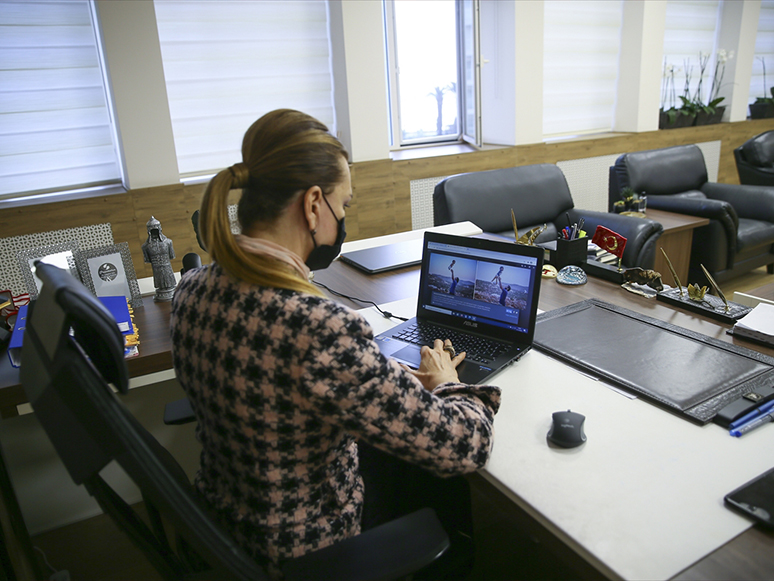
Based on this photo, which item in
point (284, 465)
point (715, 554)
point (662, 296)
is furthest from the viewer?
point (662, 296)

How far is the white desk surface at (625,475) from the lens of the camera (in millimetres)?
822

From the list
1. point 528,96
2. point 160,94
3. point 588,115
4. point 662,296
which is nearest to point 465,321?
point 662,296

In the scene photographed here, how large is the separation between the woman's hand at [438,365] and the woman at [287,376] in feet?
0.52

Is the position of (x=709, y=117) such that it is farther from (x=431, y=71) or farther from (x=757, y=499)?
(x=757, y=499)

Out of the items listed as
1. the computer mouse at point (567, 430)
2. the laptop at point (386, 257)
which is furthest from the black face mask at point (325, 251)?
the laptop at point (386, 257)

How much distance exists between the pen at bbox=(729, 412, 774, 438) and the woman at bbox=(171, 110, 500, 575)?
47 cm

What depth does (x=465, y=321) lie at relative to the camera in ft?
4.98

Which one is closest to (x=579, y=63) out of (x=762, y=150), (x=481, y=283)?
(x=762, y=150)

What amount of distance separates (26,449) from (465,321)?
56.8 inches

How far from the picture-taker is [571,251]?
2029 millimetres

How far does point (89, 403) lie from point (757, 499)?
0.99 metres

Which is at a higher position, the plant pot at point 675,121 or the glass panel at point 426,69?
the glass panel at point 426,69

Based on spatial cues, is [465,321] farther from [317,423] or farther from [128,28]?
[128,28]

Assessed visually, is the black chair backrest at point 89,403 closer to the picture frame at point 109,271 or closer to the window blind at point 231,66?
the picture frame at point 109,271
